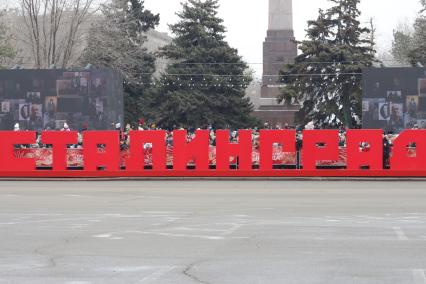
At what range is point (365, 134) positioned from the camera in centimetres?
2822

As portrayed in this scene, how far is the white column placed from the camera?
69750 mm

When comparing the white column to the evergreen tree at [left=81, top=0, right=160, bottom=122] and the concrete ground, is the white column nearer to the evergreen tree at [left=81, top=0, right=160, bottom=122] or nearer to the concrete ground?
the evergreen tree at [left=81, top=0, right=160, bottom=122]

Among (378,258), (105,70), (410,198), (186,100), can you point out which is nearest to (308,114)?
(186,100)

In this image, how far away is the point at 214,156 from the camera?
96.5 ft

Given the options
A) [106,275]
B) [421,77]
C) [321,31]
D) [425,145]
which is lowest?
[106,275]

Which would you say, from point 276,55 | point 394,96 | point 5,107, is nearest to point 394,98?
point 394,96

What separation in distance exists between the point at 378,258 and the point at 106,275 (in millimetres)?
3400

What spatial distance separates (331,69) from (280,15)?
9.98 metres

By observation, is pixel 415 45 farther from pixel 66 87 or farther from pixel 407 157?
pixel 407 157

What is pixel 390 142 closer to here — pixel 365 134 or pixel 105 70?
pixel 365 134

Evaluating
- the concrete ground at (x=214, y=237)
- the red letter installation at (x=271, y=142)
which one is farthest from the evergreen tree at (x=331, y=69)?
the concrete ground at (x=214, y=237)

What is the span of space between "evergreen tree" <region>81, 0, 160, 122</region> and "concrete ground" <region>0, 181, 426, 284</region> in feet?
143

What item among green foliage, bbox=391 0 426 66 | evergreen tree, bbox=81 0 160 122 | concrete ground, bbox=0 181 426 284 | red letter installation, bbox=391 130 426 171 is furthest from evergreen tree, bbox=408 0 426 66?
concrete ground, bbox=0 181 426 284

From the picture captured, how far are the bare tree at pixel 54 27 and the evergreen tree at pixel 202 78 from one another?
7.03 m
